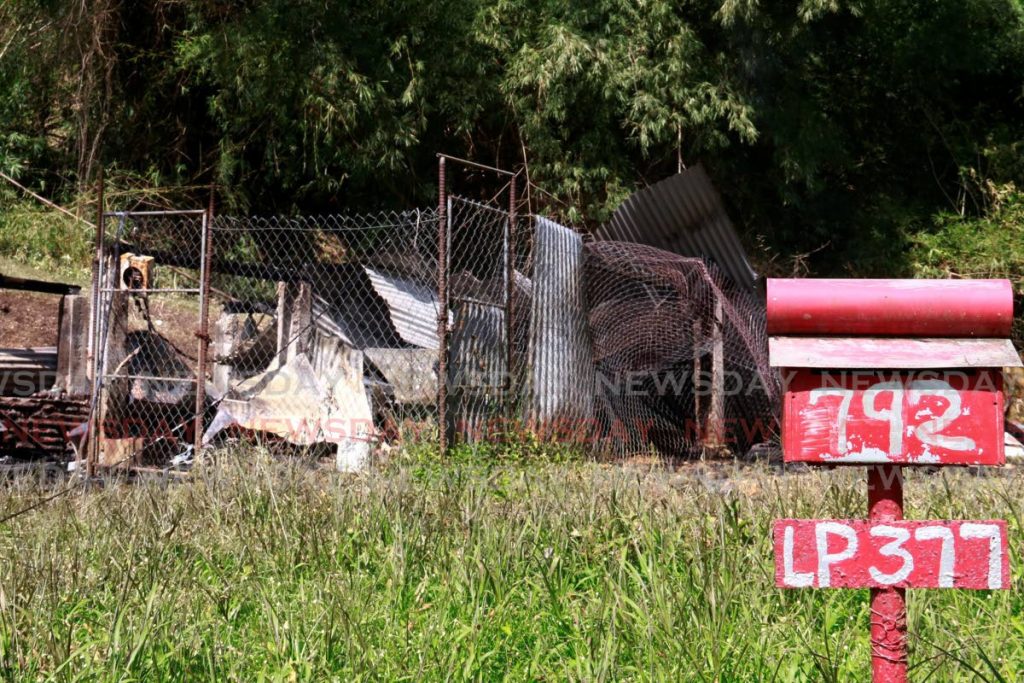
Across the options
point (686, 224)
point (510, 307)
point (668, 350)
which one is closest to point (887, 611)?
point (510, 307)

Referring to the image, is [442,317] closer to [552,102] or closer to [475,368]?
[475,368]

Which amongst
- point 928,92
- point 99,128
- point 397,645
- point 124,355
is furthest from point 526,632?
point 928,92

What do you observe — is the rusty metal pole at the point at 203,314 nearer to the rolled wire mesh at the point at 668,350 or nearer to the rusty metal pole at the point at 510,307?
the rusty metal pole at the point at 510,307

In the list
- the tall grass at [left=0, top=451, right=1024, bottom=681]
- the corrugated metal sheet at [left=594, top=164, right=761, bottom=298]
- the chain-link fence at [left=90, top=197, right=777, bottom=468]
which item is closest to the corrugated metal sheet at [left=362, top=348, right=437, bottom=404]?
the chain-link fence at [left=90, top=197, right=777, bottom=468]

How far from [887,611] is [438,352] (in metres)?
5.72

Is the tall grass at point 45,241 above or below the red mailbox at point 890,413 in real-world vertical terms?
above

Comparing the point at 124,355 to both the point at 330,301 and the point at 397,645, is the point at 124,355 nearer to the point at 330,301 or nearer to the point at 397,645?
the point at 330,301

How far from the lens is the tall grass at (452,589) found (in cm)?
323

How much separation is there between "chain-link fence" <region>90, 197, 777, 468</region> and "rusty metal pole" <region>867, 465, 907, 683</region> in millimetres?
4964

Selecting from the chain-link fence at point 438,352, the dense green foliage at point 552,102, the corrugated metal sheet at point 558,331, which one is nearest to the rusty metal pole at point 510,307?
the chain-link fence at point 438,352

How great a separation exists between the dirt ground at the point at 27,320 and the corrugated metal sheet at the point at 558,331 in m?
8.21

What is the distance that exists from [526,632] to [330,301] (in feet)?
24.0

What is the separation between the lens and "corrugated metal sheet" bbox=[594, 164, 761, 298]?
11.2m

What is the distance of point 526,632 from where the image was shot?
3.69 meters
